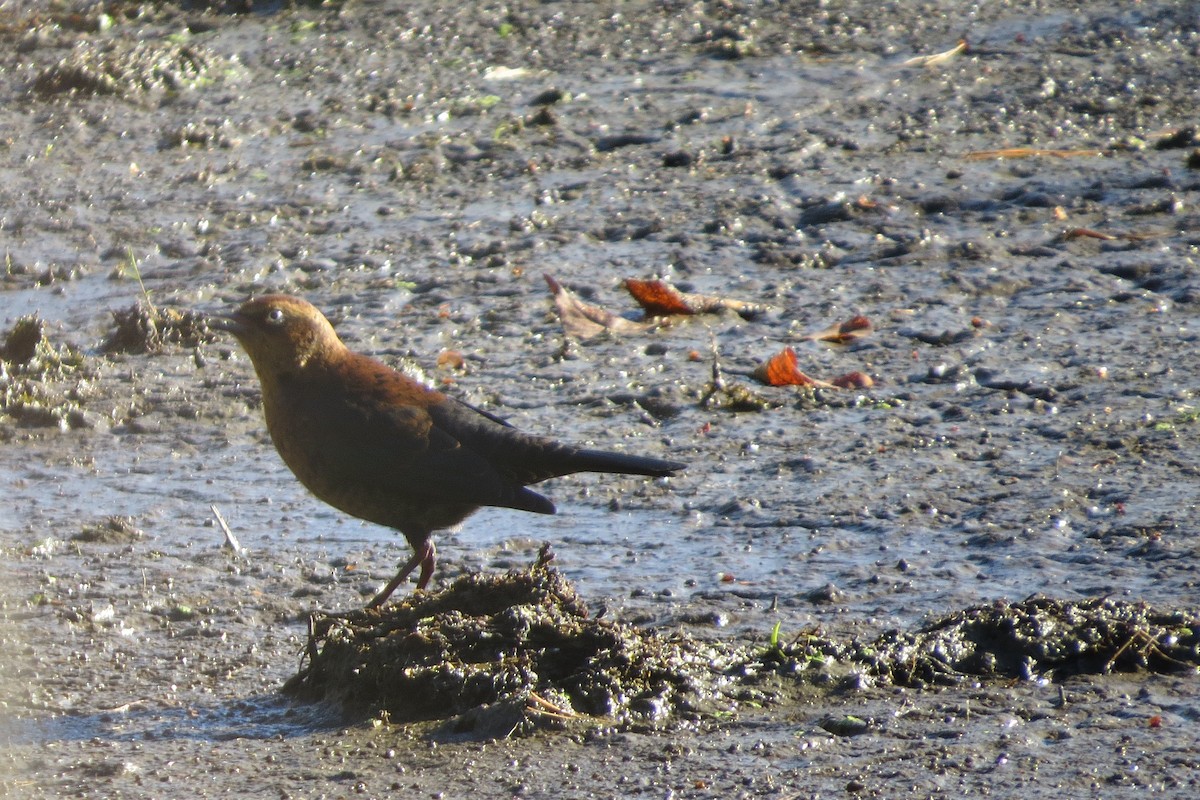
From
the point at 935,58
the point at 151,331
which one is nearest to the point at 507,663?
the point at 151,331

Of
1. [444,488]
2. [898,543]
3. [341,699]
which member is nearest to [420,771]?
[341,699]

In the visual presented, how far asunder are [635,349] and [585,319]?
0.37m

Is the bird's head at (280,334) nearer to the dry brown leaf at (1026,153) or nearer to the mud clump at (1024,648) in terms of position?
the mud clump at (1024,648)

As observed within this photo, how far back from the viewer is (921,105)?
32.2 feet

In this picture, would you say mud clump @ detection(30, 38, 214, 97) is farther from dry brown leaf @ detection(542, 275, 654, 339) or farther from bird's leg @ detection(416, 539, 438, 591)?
bird's leg @ detection(416, 539, 438, 591)

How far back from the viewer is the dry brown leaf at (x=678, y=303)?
754 cm

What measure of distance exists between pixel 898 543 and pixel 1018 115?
4945mm

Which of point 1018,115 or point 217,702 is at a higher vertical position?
point 1018,115

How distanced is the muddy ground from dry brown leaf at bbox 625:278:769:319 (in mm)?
100

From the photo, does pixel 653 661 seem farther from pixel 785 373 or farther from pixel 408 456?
pixel 785 373

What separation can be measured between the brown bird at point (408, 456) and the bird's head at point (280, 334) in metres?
0.06

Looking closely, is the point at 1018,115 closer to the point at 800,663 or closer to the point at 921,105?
the point at 921,105

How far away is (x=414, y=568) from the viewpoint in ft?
17.5

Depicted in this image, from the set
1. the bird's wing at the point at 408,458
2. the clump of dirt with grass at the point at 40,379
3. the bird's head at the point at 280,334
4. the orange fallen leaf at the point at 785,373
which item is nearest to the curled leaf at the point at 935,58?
the orange fallen leaf at the point at 785,373
